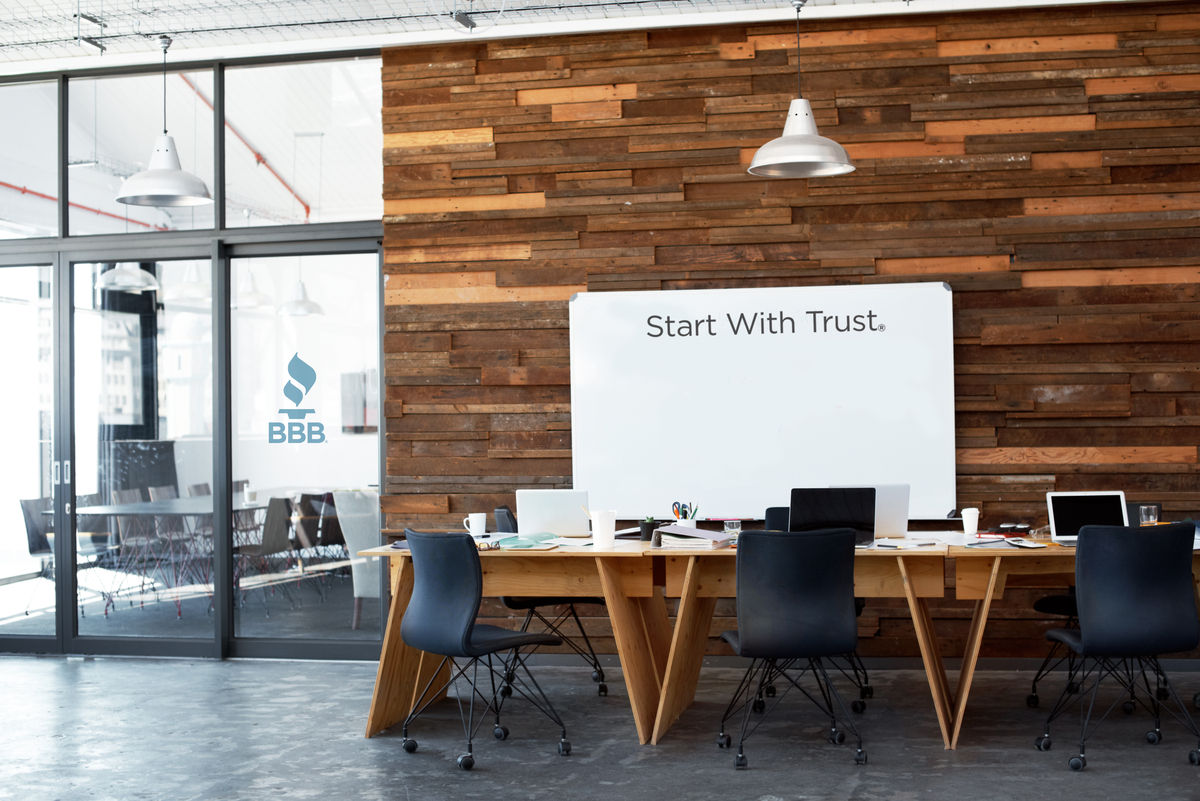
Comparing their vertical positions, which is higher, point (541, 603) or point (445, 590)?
point (445, 590)

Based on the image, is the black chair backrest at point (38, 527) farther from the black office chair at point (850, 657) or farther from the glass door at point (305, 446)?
the black office chair at point (850, 657)

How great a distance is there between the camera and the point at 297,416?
22.6 ft

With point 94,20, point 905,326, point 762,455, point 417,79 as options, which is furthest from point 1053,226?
point 94,20

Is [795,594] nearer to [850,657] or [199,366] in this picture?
[850,657]

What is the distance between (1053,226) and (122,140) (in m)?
5.69

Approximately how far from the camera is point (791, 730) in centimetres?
497

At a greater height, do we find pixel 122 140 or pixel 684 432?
pixel 122 140

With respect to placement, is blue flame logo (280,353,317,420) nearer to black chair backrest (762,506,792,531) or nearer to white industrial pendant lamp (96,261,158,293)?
white industrial pendant lamp (96,261,158,293)

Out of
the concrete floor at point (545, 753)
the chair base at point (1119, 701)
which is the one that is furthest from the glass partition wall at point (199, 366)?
the chair base at point (1119, 701)

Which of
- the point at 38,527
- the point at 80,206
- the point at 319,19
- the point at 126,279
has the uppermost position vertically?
the point at 319,19

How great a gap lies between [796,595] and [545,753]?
125 cm

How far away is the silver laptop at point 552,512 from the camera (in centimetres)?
534

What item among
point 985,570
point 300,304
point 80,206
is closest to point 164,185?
point 300,304

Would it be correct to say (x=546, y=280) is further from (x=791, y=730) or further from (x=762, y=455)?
(x=791, y=730)
